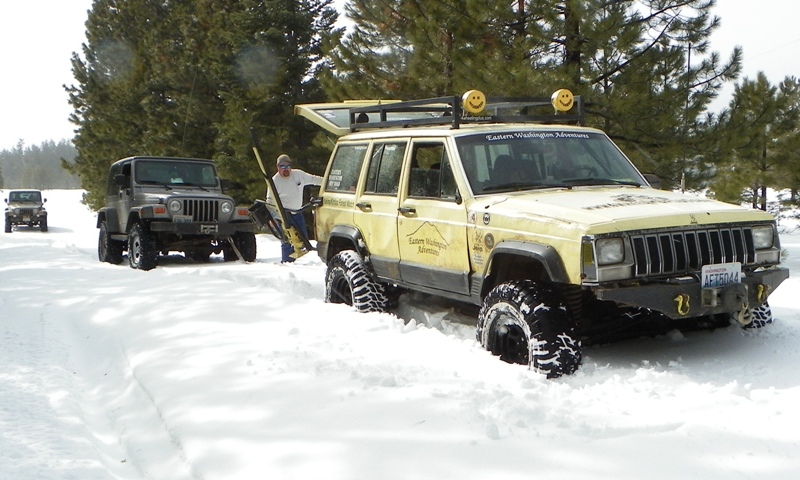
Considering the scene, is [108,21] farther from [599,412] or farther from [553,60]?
[599,412]

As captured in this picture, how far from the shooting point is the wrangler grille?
14.9 feet

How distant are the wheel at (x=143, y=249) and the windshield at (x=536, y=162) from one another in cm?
778

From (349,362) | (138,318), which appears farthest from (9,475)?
(138,318)

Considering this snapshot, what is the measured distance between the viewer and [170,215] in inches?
487

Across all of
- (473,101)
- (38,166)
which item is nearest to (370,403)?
(473,101)

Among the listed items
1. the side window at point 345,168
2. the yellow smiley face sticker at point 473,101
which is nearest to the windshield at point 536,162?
the yellow smiley face sticker at point 473,101

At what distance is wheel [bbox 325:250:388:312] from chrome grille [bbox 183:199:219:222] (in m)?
6.14

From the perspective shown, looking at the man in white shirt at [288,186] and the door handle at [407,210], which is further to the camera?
the man in white shirt at [288,186]

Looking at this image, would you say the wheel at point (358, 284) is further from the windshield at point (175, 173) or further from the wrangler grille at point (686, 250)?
the windshield at point (175, 173)

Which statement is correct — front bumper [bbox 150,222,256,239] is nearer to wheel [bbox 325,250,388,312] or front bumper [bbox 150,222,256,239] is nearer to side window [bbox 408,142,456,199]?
wheel [bbox 325,250,388,312]

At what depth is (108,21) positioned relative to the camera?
135 ft

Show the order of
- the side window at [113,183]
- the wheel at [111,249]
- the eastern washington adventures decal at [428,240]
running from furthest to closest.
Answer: the wheel at [111,249], the side window at [113,183], the eastern washington adventures decal at [428,240]

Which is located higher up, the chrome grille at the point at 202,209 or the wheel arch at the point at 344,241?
the chrome grille at the point at 202,209

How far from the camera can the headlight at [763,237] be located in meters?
4.97
